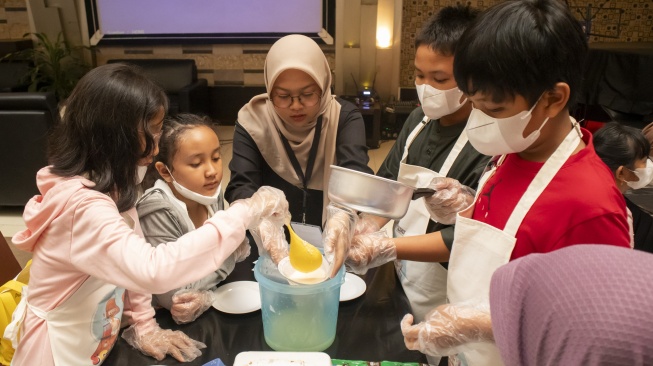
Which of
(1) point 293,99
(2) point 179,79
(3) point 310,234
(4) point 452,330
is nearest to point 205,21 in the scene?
(2) point 179,79

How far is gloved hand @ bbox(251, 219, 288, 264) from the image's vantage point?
1.17 meters

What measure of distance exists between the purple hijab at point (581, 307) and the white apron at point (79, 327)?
0.95 meters

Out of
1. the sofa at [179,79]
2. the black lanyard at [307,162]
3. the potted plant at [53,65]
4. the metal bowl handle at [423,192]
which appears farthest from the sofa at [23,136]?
the metal bowl handle at [423,192]

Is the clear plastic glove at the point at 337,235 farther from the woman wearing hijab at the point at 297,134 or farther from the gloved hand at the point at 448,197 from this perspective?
the woman wearing hijab at the point at 297,134

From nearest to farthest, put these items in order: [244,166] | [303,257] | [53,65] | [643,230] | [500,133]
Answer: [500,133] → [303,257] → [244,166] → [643,230] → [53,65]

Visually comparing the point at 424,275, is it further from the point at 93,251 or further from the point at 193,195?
the point at 93,251

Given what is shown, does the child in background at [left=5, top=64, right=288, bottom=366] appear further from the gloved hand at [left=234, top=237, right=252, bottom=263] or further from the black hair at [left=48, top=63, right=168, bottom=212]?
the gloved hand at [left=234, top=237, right=252, bottom=263]

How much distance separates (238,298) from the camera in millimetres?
1306

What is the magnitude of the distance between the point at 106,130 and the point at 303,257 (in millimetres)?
545

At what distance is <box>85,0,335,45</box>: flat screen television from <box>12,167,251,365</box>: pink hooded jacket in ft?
15.7

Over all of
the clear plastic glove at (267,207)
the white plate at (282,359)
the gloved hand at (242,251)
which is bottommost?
the white plate at (282,359)

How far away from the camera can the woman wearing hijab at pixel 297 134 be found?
1.75 meters

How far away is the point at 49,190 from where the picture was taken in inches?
43.8

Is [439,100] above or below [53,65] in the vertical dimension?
above
